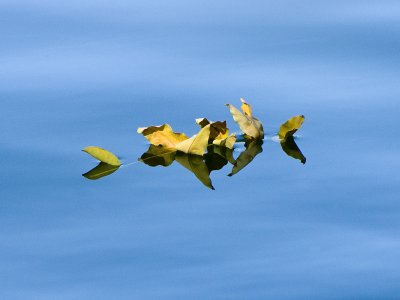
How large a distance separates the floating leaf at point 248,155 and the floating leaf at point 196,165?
0.24ft

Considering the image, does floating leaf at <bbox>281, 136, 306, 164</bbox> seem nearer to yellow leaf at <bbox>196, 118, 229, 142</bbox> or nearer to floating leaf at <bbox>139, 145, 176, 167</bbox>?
yellow leaf at <bbox>196, 118, 229, 142</bbox>

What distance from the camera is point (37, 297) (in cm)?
282

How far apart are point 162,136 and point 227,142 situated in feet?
0.59

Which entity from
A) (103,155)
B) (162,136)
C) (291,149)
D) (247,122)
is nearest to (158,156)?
(162,136)

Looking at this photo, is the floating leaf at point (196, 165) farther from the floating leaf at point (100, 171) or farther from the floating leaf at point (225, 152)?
the floating leaf at point (100, 171)

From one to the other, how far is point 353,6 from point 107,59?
0.97 metres

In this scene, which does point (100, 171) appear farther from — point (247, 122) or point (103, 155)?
point (247, 122)

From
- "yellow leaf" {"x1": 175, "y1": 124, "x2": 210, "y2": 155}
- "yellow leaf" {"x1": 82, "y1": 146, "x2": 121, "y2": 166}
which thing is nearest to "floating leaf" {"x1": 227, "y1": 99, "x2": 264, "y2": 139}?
"yellow leaf" {"x1": 175, "y1": 124, "x2": 210, "y2": 155}

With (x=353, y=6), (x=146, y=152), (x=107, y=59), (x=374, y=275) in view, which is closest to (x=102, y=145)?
(x=146, y=152)

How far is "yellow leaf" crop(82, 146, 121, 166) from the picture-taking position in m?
3.48

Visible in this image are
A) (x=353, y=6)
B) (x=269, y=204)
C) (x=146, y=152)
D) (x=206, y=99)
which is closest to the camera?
(x=269, y=204)

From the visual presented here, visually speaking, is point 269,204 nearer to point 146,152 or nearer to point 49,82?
point 146,152

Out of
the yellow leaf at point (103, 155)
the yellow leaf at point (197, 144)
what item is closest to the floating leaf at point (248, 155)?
the yellow leaf at point (197, 144)

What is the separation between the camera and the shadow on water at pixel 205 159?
3.49 meters
